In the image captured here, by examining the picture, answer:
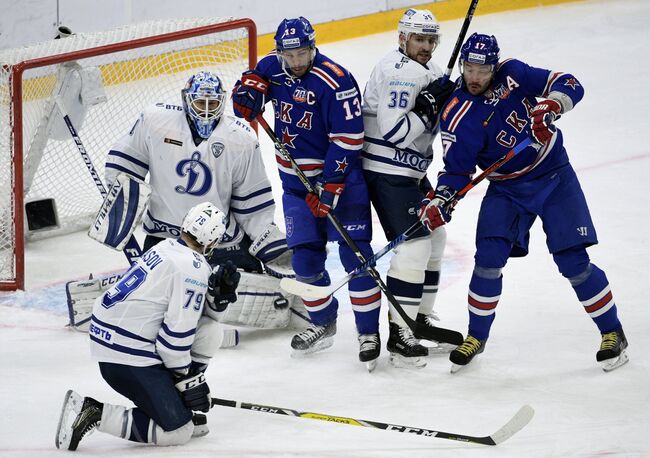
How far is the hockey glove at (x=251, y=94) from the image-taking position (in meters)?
4.35

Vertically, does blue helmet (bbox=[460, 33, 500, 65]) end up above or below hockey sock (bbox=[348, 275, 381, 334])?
above

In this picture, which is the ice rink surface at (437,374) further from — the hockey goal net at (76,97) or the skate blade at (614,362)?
the hockey goal net at (76,97)

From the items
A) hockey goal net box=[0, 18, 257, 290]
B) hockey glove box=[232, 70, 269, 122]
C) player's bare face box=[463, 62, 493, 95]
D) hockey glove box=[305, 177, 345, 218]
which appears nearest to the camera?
player's bare face box=[463, 62, 493, 95]

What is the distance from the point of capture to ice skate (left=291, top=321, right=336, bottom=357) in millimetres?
4473

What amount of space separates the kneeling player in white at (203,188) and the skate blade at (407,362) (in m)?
0.54

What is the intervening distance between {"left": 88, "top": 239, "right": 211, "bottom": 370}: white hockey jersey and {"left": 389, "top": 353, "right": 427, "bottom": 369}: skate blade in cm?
99

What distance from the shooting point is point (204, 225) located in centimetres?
359

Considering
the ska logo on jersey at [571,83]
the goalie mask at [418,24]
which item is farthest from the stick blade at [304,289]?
the ska logo on jersey at [571,83]

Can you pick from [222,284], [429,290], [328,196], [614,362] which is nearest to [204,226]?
[222,284]

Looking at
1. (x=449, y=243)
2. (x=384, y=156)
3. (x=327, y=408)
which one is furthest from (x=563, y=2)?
Answer: (x=327, y=408)

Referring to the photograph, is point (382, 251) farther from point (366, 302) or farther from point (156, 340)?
point (156, 340)

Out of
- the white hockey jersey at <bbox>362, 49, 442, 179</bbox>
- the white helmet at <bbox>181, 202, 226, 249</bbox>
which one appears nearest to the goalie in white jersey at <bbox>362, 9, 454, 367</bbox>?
the white hockey jersey at <bbox>362, 49, 442, 179</bbox>

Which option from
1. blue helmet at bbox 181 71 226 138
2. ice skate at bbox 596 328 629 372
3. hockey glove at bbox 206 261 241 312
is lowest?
ice skate at bbox 596 328 629 372

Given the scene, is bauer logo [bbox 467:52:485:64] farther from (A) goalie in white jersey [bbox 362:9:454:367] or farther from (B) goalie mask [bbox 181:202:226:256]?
(B) goalie mask [bbox 181:202:226:256]
